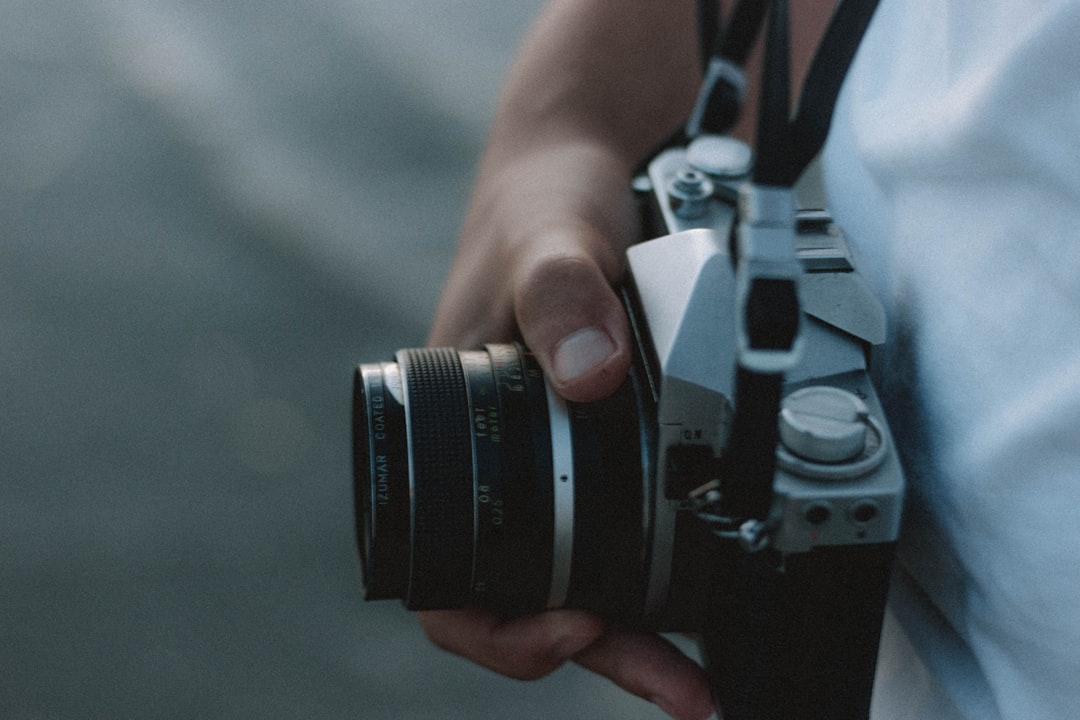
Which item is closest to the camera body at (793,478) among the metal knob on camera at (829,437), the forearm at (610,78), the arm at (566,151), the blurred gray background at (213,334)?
the metal knob on camera at (829,437)

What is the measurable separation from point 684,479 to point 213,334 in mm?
901

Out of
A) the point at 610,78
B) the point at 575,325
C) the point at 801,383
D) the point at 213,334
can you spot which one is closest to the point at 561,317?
the point at 575,325

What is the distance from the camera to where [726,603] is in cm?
54

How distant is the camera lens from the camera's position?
1.80 feet

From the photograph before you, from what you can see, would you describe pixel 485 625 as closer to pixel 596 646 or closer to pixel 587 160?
pixel 596 646

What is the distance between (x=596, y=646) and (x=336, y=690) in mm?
531

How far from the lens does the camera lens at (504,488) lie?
0.55m

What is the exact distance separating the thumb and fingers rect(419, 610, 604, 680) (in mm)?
111

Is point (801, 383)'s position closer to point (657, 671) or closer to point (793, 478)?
point (793, 478)

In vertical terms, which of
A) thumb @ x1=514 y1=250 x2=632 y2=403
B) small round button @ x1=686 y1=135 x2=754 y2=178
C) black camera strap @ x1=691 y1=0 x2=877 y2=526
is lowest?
thumb @ x1=514 y1=250 x2=632 y2=403

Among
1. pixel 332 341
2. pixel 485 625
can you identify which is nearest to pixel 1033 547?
pixel 485 625

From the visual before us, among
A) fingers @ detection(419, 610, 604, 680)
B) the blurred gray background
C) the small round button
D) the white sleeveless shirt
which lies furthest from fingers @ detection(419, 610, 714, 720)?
the blurred gray background

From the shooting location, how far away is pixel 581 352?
0.55 m

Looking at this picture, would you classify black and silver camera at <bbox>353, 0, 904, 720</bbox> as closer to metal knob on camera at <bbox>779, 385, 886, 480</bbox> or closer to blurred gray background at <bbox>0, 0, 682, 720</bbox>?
metal knob on camera at <bbox>779, 385, 886, 480</bbox>
